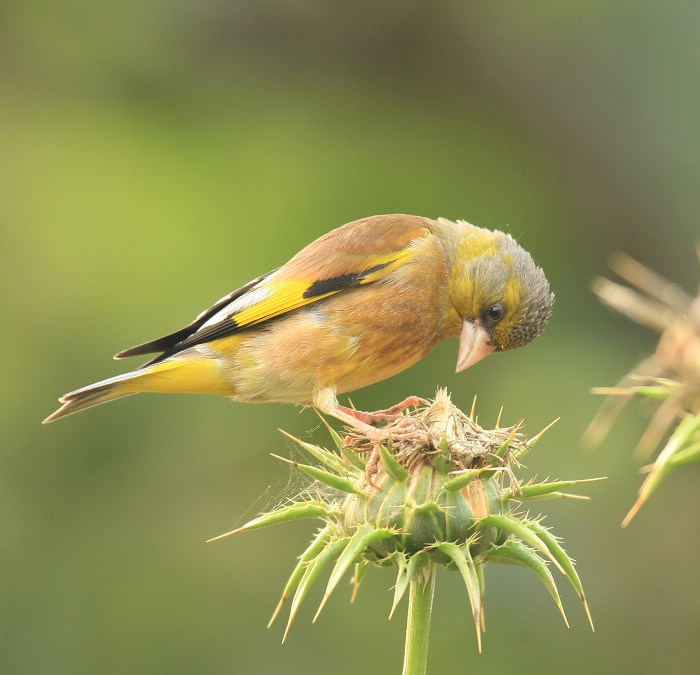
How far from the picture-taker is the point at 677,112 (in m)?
8.82

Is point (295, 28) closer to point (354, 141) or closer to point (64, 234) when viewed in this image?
point (354, 141)

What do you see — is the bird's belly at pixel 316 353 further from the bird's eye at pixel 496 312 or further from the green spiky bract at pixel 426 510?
the green spiky bract at pixel 426 510

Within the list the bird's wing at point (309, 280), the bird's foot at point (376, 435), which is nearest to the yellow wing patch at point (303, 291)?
the bird's wing at point (309, 280)

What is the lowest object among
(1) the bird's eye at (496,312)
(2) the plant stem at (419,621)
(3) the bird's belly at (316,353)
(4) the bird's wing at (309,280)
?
(2) the plant stem at (419,621)

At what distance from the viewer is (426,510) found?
3.56 meters

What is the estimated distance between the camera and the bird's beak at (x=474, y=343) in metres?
5.30

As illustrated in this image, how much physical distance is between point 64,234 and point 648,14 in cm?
577

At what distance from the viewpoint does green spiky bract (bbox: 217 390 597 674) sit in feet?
11.2

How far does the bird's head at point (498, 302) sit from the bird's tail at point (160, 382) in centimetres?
123

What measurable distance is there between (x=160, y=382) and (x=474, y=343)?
1.57m

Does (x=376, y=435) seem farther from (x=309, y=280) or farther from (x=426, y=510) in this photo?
(x=309, y=280)

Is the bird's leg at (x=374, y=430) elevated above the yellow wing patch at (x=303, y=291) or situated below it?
below

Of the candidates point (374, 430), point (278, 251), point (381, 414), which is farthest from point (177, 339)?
point (278, 251)

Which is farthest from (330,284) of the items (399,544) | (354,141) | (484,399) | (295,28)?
(295,28)
